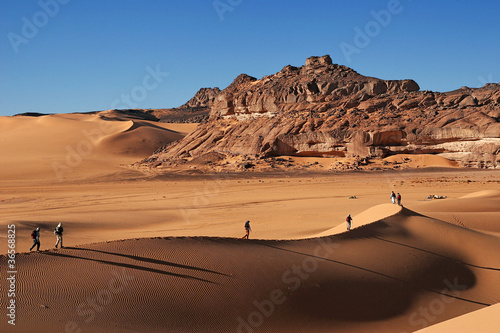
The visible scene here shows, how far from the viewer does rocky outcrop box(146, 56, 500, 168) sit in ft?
146

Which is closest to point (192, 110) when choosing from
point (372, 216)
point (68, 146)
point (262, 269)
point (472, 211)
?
point (68, 146)

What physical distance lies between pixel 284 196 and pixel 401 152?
20064mm

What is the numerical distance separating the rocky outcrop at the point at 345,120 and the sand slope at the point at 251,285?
33.7 meters

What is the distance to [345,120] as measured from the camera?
50.2m

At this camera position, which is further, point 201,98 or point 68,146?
point 201,98

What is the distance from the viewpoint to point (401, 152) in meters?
47.6

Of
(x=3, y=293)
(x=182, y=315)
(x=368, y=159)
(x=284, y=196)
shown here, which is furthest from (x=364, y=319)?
(x=368, y=159)

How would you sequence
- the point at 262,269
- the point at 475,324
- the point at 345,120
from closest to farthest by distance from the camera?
the point at 475,324 → the point at 262,269 → the point at 345,120

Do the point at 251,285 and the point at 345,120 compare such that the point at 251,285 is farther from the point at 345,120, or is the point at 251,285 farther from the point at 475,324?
the point at 345,120

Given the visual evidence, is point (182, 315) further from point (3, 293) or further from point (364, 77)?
point (364, 77)

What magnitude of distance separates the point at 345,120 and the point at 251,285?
42.6 m

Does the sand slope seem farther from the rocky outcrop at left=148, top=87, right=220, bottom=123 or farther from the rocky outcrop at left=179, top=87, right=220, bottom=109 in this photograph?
the rocky outcrop at left=179, top=87, right=220, bottom=109

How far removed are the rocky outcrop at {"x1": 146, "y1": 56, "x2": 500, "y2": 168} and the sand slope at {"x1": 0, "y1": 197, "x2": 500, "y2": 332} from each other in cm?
3367

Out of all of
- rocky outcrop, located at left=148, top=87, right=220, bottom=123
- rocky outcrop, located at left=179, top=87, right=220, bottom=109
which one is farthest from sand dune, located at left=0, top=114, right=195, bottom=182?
rocky outcrop, located at left=179, top=87, right=220, bottom=109
